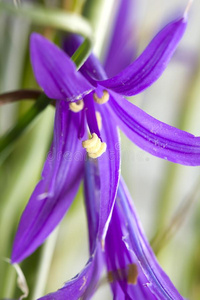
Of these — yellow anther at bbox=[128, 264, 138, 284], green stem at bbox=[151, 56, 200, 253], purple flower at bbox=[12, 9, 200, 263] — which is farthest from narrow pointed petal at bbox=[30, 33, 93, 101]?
green stem at bbox=[151, 56, 200, 253]

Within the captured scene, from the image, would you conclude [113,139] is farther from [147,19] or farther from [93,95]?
[147,19]

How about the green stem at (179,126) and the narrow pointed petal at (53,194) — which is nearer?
the narrow pointed petal at (53,194)

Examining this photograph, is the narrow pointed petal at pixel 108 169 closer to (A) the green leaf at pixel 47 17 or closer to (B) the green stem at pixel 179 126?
(A) the green leaf at pixel 47 17

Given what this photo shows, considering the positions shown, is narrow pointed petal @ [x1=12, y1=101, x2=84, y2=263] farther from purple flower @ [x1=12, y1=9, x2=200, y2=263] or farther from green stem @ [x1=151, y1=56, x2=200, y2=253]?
green stem @ [x1=151, y1=56, x2=200, y2=253]

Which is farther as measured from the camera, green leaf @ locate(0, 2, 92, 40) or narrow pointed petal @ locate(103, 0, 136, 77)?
narrow pointed petal @ locate(103, 0, 136, 77)

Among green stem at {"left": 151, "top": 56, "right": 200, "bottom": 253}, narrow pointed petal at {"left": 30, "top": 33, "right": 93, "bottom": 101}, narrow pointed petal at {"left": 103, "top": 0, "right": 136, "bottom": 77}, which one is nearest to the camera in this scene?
narrow pointed petal at {"left": 30, "top": 33, "right": 93, "bottom": 101}

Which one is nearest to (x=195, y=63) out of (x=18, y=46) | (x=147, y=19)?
(x=147, y=19)

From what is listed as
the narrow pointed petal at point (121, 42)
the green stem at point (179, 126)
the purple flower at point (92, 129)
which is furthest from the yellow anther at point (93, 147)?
the green stem at point (179, 126)

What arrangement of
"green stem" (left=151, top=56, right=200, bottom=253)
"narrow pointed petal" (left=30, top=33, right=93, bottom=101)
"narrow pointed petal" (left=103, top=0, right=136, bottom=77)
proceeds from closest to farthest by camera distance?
"narrow pointed petal" (left=30, top=33, right=93, bottom=101) → "narrow pointed petal" (left=103, top=0, right=136, bottom=77) → "green stem" (left=151, top=56, right=200, bottom=253)
